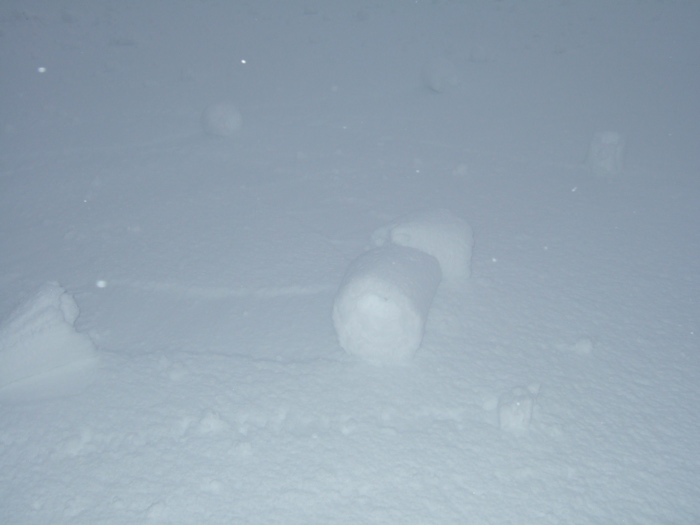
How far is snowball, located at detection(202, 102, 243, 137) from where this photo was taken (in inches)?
188

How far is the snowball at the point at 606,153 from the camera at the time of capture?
13.1 feet

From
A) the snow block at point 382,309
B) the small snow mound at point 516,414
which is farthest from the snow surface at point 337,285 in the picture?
the snow block at point 382,309

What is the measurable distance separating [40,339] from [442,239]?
6.55 ft

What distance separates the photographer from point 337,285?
9.27 feet

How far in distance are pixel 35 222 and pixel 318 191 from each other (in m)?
2.09

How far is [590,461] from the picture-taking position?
1.92 meters

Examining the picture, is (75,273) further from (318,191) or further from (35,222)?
(318,191)

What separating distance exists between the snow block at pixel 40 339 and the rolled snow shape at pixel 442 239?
1.60m

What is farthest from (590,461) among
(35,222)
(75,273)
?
(35,222)

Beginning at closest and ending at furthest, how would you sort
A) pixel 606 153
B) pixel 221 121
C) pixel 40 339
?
pixel 40 339 < pixel 606 153 < pixel 221 121

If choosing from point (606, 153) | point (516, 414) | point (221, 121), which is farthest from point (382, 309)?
point (221, 121)

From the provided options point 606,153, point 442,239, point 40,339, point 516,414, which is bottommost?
point 40,339

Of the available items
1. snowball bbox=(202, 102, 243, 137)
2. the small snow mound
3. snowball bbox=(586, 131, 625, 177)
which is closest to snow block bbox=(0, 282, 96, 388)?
the small snow mound

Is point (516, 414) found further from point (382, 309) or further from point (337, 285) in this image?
point (337, 285)
